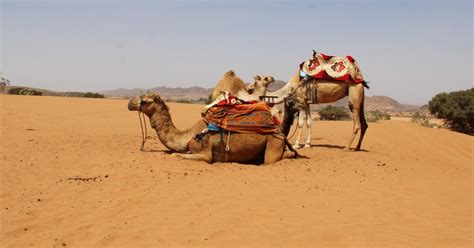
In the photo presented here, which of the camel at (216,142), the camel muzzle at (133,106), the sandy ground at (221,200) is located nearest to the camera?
the sandy ground at (221,200)

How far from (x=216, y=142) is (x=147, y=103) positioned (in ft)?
5.44

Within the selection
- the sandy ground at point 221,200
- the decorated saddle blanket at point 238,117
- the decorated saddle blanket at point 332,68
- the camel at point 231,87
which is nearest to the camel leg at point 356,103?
the decorated saddle blanket at point 332,68

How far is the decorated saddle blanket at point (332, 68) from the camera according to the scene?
11000mm

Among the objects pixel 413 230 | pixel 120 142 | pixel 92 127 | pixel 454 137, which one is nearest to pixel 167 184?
pixel 413 230

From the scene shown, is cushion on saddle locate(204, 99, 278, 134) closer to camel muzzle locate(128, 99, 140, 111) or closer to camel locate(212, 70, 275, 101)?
camel locate(212, 70, 275, 101)

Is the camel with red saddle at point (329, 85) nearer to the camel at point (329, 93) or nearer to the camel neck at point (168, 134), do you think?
the camel at point (329, 93)

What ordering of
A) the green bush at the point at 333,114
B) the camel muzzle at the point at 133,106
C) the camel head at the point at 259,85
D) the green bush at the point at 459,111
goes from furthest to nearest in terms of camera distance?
the green bush at the point at 333,114 < the green bush at the point at 459,111 < the camel head at the point at 259,85 < the camel muzzle at the point at 133,106

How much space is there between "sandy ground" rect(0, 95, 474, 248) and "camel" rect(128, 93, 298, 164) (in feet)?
0.77

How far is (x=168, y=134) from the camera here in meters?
8.72

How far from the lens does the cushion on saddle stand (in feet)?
27.0

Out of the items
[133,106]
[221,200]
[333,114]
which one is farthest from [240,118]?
[333,114]

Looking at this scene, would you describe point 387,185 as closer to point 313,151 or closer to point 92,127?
point 313,151

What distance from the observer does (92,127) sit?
16.0 meters

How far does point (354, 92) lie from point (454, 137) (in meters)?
9.53
